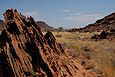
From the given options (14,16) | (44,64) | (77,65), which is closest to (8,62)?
(44,64)

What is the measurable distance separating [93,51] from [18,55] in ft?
41.2

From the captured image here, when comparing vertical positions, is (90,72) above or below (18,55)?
below

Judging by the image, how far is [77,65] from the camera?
25688 mm

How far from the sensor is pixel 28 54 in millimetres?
22516

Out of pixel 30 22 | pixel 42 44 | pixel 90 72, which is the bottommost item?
pixel 90 72

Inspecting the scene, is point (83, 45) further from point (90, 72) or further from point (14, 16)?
point (14, 16)

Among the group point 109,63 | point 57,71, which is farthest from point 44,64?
point 109,63

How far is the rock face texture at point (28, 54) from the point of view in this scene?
70.6ft

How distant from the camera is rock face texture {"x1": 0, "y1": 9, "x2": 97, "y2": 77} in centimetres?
2152

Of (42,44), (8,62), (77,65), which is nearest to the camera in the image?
(8,62)

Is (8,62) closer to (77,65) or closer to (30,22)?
(30,22)

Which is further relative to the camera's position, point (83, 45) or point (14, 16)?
point (83, 45)

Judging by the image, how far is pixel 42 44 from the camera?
945 inches

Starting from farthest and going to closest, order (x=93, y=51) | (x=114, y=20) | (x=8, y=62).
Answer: (x=114, y=20) → (x=93, y=51) → (x=8, y=62)
